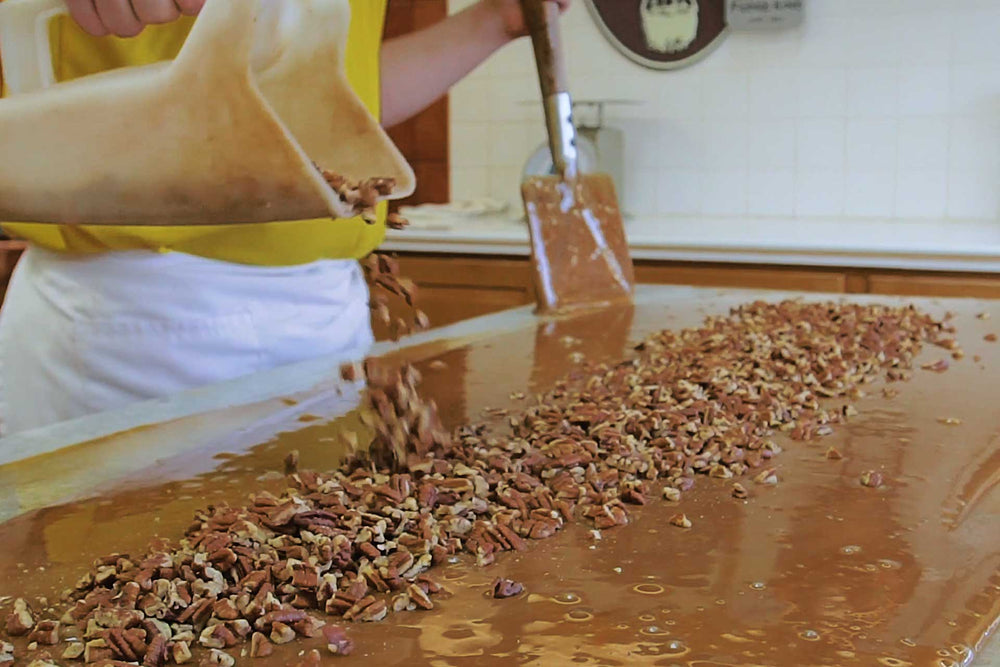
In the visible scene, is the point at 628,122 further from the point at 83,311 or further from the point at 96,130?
the point at 96,130

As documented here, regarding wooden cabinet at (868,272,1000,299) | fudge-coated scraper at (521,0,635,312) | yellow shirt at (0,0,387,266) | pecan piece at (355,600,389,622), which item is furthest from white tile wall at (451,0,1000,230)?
pecan piece at (355,600,389,622)

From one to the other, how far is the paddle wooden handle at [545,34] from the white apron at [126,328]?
577 mm

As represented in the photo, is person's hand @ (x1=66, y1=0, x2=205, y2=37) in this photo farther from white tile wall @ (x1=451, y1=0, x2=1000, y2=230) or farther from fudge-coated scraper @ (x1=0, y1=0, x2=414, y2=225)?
white tile wall @ (x1=451, y1=0, x2=1000, y2=230)

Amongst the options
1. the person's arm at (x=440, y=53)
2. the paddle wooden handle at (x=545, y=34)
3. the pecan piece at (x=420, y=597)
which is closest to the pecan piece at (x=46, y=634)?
the pecan piece at (x=420, y=597)

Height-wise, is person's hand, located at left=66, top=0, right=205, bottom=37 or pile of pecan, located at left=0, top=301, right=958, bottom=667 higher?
person's hand, located at left=66, top=0, right=205, bottom=37

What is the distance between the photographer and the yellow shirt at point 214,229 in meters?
1.25

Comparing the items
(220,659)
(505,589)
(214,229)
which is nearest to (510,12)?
(214,229)

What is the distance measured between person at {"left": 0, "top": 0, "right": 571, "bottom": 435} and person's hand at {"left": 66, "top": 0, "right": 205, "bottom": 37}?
0.52 m

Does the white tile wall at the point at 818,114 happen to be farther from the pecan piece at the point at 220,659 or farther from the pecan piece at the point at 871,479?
the pecan piece at the point at 220,659

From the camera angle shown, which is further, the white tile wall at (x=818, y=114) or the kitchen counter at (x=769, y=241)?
the white tile wall at (x=818, y=114)

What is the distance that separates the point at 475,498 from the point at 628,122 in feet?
8.56

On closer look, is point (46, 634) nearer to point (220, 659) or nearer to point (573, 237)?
point (220, 659)

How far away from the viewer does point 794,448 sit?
1138 millimetres

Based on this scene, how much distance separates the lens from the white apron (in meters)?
1.42
